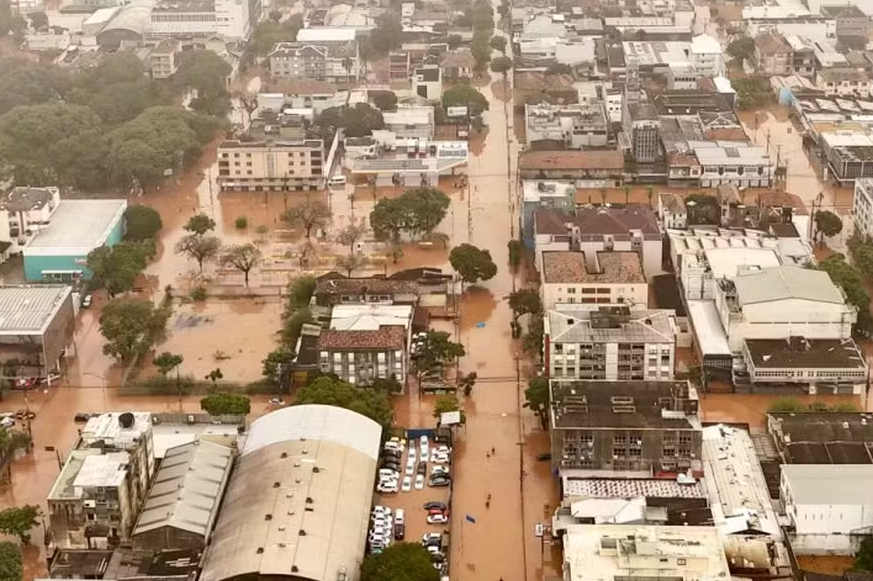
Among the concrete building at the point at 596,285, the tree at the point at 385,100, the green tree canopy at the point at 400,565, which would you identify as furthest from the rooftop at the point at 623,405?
the tree at the point at 385,100

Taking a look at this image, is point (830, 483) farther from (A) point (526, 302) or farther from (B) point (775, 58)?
(B) point (775, 58)

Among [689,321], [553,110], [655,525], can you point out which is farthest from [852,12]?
[655,525]

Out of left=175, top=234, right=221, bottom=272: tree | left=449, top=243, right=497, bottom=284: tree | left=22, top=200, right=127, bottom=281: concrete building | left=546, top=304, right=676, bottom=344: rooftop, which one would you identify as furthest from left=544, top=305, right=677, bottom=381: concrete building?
left=22, top=200, right=127, bottom=281: concrete building

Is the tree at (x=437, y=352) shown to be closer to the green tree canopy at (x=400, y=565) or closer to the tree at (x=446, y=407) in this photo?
the tree at (x=446, y=407)

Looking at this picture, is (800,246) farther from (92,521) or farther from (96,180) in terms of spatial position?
(96,180)

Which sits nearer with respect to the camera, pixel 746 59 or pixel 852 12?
pixel 746 59
